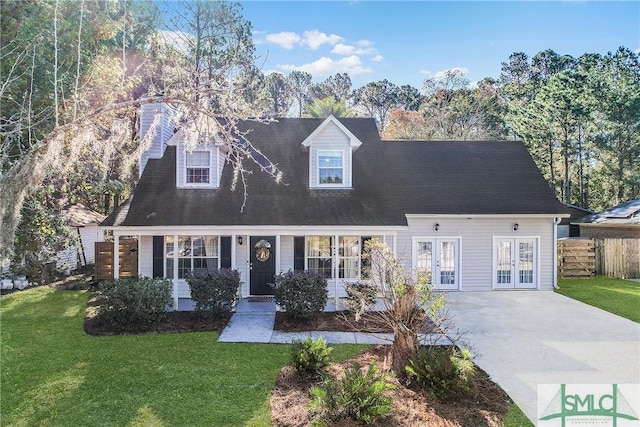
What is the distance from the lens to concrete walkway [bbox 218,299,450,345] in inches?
327

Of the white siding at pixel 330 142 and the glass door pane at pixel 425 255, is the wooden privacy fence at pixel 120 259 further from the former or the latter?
the glass door pane at pixel 425 255

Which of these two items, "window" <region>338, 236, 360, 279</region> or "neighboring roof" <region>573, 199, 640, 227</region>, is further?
"neighboring roof" <region>573, 199, 640, 227</region>

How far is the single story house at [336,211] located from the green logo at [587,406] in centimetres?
597

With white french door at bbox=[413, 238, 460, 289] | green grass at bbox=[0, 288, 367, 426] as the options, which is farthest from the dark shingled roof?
green grass at bbox=[0, 288, 367, 426]

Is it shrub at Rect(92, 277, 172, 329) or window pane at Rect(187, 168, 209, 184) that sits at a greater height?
window pane at Rect(187, 168, 209, 184)

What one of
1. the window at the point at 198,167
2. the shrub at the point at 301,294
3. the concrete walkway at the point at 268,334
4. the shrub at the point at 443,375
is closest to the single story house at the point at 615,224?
the concrete walkway at the point at 268,334

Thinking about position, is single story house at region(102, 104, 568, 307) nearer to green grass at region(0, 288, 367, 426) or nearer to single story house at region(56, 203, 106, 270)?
green grass at region(0, 288, 367, 426)

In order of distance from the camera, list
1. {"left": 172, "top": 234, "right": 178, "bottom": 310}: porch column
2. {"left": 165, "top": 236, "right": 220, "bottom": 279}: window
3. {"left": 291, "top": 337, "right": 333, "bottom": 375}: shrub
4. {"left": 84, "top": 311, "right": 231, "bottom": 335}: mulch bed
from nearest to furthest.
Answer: {"left": 291, "top": 337, "right": 333, "bottom": 375}: shrub → {"left": 84, "top": 311, "right": 231, "bottom": 335}: mulch bed → {"left": 172, "top": 234, "right": 178, "bottom": 310}: porch column → {"left": 165, "top": 236, "right": 220, "bottom": 279}: window

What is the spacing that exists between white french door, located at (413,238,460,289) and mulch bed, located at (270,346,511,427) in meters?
7.29

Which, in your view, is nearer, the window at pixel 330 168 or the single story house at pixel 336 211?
the single story house at pixel 336 211

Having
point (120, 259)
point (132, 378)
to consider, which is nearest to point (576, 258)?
point (132, 378)

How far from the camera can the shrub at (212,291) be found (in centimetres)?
970

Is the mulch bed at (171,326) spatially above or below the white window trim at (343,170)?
below

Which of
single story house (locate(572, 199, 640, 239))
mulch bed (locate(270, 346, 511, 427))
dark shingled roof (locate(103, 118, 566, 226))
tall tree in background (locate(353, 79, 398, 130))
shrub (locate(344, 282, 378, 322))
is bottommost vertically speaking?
mulch bed (locate(270, 346, 511, 427))
